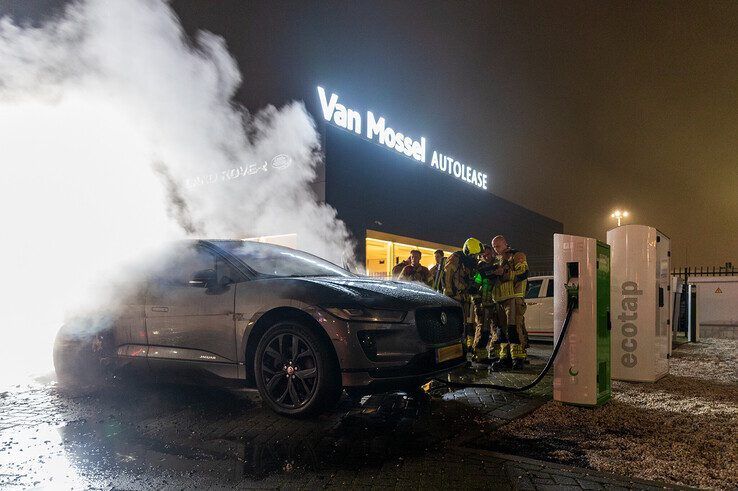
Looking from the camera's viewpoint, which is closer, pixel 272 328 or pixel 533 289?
pixel 272 328

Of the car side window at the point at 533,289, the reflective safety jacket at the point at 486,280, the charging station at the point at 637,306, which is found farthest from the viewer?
the car side window at the point at 533,289

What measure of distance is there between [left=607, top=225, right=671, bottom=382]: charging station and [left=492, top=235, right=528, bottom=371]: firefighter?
114 centimetres

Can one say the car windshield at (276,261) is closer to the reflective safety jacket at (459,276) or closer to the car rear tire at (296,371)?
the car rear tire at (296,371)

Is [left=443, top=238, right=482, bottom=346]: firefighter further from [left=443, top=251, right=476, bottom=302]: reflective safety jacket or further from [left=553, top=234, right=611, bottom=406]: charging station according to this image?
[left=553, top=234, right=611, bottom=406]: charging station

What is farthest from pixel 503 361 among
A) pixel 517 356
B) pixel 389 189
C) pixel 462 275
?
pixel 389 189

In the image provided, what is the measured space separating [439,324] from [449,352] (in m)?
0.26

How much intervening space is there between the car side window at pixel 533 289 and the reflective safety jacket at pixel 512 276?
365 cm

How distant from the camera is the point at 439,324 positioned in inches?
172

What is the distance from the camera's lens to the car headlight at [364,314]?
12.8ft

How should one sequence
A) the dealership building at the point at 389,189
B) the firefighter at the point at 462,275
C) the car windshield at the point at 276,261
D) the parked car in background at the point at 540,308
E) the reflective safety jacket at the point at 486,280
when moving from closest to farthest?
1. the car windshield at the point at 276,261
2. the reflective safety jacket at the point at 486,280
3. the firefighter at the point at 462,275
4. the parked car in background at the point at 540,308
5. the dealership building at the point at 389,189

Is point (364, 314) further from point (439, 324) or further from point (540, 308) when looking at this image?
point (540, 308)

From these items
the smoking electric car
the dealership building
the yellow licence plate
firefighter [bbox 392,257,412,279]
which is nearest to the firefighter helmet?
firefighter [bbox 392,257,412,279]

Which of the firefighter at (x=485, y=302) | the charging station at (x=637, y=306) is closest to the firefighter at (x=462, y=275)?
the firefighter at (x=485, y=302)

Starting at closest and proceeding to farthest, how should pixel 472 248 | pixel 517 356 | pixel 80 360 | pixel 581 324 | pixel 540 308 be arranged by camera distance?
pixel 581 324, pixel 80 360, pixel 517 356, pixel 472 248, pixel 540 308
